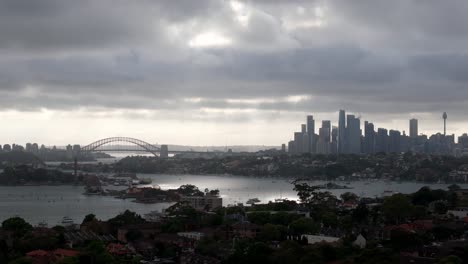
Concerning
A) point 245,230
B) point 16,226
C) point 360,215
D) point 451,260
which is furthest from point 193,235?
point 451,260

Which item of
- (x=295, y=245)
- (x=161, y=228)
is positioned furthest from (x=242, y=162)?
(x=295, y=245)

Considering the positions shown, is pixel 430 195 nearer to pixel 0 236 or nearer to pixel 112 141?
pixel 0 236

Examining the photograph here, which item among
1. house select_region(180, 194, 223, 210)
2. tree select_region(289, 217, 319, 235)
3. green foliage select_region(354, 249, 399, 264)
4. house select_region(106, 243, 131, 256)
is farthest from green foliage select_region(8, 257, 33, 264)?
house select_region(180, 194, 223, 210)

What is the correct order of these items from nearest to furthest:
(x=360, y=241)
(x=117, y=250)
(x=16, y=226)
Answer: (x=117, y=250) < (x=360, y=241) < (x=16, y=226)

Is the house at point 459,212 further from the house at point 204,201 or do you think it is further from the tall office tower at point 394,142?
the tall office tower at point 394,142

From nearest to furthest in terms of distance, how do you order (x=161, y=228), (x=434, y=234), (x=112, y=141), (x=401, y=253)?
(x=401, y=253), (x=434, y=234), (x=161, y=228), (x=112, y=141)

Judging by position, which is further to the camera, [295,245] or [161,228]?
[161,228]

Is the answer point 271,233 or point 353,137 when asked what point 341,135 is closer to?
point 353,137

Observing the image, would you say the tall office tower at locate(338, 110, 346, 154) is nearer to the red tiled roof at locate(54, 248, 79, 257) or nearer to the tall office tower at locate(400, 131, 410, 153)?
the tall office tower at locate(400, 131, 410, 153)

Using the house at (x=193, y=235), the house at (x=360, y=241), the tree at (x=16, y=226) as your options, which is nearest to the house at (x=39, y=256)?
the tree at (x=16, y=226)
